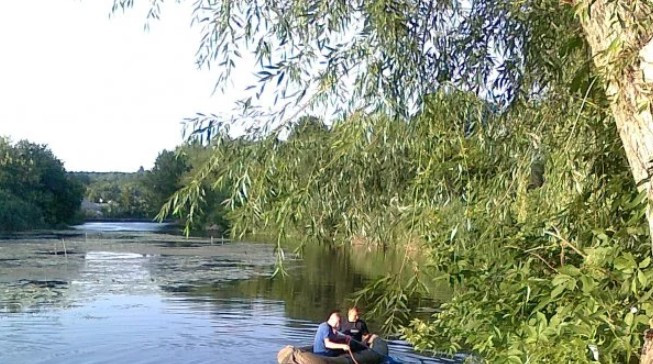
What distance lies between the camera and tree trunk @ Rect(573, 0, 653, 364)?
2.28 metres

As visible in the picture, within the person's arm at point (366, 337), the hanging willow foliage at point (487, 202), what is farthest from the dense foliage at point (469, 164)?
the person's arm at point (366, 337)

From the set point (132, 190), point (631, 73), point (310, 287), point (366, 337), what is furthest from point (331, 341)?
point (132, 190)

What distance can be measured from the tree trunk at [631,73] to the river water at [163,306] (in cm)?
410

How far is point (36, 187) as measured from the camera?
58.6m

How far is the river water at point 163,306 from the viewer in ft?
41.4

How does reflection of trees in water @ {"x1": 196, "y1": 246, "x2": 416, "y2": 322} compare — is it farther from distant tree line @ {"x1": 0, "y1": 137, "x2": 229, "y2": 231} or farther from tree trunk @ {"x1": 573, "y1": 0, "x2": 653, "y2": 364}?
distant tree line @ {"x1": 0, "y1": 137, "x2": 229, "y2": 231}

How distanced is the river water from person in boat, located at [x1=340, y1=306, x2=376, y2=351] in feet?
3.28

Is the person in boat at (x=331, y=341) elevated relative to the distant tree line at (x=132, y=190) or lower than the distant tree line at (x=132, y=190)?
lower

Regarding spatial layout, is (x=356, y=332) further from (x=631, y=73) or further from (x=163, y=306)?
(x=631, y=73)

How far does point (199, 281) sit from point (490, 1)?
17863 mm

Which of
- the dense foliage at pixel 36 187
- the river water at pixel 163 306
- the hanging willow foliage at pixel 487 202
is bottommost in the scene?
the river water at pixel 163 306

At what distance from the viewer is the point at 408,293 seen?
377 cm

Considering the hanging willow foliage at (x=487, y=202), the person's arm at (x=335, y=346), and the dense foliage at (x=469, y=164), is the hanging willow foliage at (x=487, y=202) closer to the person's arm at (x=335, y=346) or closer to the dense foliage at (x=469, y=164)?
the dense foliage at (x=469, y=164)

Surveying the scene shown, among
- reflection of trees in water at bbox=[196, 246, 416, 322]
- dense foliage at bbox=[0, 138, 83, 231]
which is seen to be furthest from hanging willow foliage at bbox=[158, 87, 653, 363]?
dense foliage at bbox=[0, 138, 83, 231]
